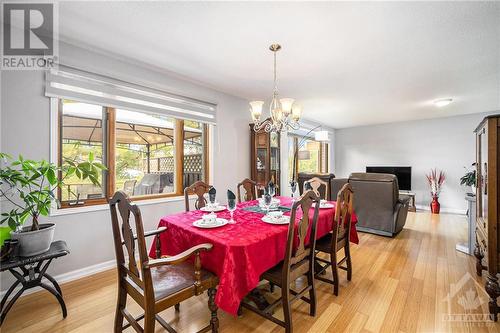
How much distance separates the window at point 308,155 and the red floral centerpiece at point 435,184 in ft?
8.74

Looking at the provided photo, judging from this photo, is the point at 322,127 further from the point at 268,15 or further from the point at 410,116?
the point at 268,15

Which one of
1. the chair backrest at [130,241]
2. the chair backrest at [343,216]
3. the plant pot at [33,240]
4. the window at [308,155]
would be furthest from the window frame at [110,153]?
the window at [308,155]

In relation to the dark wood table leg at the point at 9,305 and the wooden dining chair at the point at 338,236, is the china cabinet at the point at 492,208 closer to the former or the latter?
the wooden dining chair at the point at 338,236

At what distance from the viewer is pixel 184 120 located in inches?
127

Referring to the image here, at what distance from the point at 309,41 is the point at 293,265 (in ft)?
6.62

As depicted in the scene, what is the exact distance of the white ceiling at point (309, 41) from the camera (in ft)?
5.74

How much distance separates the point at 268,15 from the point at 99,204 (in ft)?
8.33

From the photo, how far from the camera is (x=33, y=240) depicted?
171 centimetres

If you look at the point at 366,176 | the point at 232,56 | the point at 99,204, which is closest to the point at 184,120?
the point at 232,56

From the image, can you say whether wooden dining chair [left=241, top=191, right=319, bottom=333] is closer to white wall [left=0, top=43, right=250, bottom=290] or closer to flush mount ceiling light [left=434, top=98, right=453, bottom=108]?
white wall [left=0, top=43, right=250, bottom=290]

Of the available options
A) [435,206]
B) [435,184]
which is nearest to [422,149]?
[435,184]

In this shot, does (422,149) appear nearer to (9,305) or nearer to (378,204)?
(378,204)

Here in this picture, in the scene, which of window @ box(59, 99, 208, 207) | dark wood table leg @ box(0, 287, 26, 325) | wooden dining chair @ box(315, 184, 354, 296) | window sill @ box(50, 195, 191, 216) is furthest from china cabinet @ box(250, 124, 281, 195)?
dark wood table leg @ box(0, 287, 26, 325)

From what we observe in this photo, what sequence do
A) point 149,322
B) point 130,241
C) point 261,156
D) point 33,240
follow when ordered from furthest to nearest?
point 261,156 < point 33,240 < point 130,241 < point 149,322
